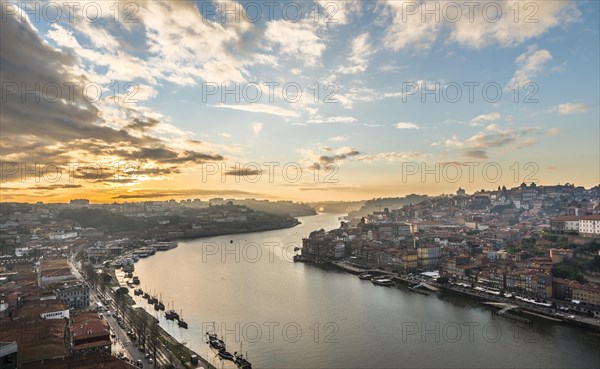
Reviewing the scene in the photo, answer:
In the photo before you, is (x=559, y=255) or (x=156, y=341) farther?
(x=559, y=255)

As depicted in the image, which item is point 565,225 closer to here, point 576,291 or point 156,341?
point 576,291

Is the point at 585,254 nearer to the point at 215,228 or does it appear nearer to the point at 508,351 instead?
the point at 508,351

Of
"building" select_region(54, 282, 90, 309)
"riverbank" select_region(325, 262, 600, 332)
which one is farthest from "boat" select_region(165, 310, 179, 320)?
"riverbank" select_region(325, 262, 600, 332)

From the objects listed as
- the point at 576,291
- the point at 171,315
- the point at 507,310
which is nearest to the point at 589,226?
the point at 576,291

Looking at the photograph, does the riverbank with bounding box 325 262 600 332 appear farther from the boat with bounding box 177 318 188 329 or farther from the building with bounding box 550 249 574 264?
the boat with bounding box 177 318 188 329

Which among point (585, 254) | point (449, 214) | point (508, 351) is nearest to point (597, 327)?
point (508, 351)

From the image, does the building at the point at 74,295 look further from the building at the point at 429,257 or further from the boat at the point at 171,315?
the building at the point at 429,257

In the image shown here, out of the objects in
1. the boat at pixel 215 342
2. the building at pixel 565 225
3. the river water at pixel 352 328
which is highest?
the building at pixel 565 225

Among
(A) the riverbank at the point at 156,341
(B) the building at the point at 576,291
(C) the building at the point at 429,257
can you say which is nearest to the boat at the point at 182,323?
(A) the riverbank at the point at 156,341
